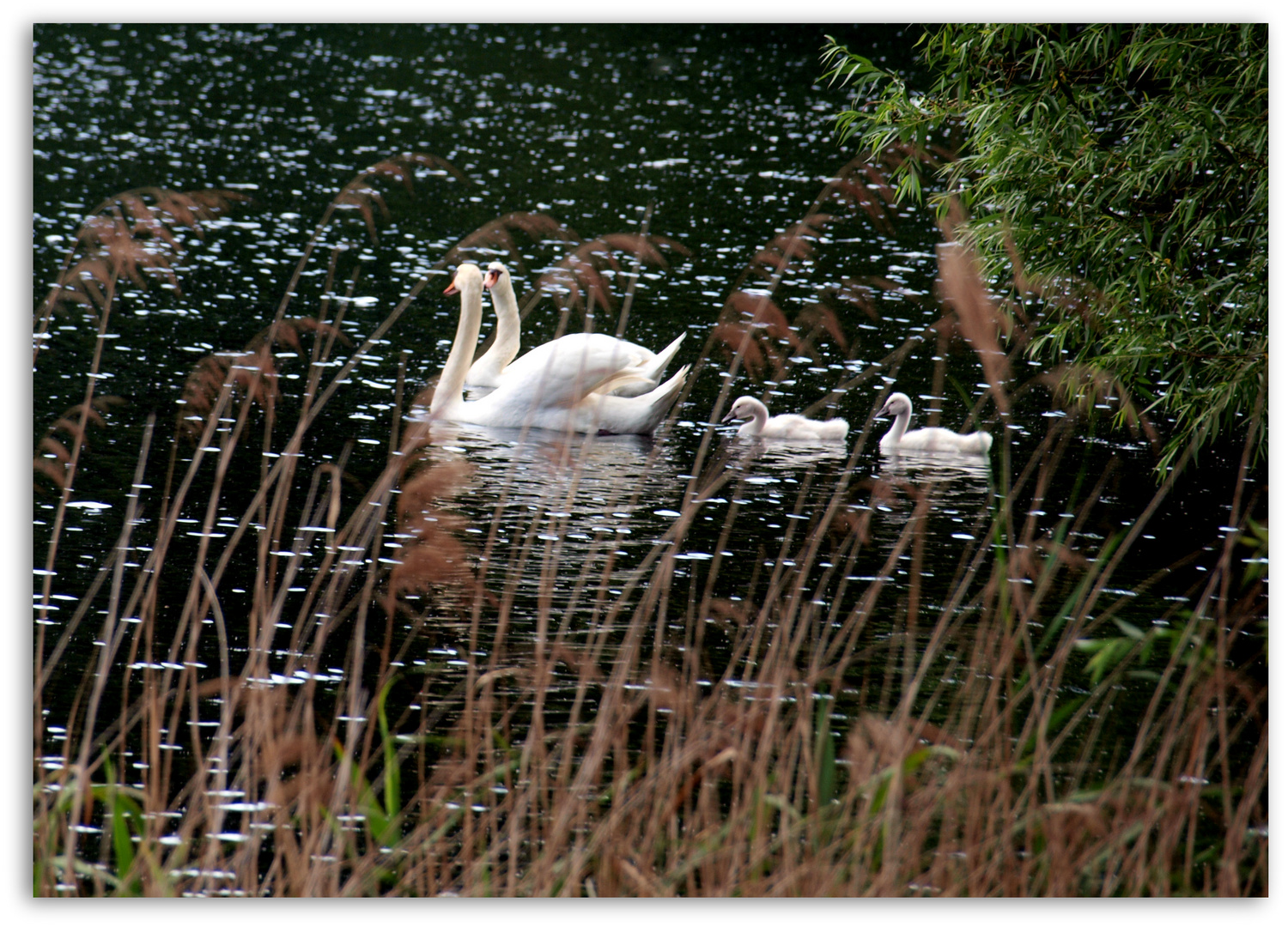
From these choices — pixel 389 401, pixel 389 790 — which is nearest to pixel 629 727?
pixel 389 790

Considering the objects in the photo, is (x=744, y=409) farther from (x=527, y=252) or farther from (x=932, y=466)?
(x=527, y=252)

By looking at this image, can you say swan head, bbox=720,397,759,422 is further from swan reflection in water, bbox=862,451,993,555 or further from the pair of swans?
swan reflection in water, bbox=862,451,993,555

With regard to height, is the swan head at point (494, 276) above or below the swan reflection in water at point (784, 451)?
above

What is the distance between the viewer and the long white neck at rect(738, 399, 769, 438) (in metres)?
9.53

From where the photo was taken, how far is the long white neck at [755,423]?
9531 mm

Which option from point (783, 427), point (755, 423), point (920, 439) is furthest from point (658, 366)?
point (920, 439)

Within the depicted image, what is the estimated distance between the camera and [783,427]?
31.6ft

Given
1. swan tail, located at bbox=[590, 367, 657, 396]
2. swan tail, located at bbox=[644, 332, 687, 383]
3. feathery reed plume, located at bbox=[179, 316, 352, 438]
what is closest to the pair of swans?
swan tail, located at bbox=[644, 332, 687, 383]

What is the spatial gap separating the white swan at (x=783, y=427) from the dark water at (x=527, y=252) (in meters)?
0.12

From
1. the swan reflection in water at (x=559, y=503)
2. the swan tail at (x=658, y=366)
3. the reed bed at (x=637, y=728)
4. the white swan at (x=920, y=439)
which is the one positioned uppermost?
the swan tail at (x=658, y=366)

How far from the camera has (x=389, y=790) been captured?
430 cm

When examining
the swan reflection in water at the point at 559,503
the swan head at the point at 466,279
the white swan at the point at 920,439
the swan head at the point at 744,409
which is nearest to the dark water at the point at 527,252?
the swan reflection in water at the point at 559,503

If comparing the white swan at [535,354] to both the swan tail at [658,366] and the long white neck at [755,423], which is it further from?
the long white neck at [755,423]

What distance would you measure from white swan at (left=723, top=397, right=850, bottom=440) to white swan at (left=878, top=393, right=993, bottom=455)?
0.29 m
